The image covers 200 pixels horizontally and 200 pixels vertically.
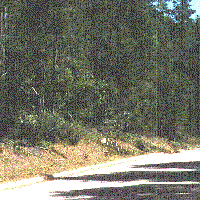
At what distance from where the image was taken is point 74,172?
18.6 m

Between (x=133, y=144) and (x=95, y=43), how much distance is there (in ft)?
24.3

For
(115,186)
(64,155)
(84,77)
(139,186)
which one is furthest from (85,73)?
(139,186)

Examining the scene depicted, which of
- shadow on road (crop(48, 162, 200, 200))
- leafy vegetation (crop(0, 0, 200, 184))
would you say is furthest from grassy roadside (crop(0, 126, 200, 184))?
shadow on road (crop(48, 162, 200, 200))

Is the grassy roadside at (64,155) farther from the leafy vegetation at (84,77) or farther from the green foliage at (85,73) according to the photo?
the green foliage at (85,73)

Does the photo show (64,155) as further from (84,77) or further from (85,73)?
(85,73)

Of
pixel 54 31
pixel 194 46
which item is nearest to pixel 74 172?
pixel 54 31

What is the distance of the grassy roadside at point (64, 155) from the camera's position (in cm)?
1815

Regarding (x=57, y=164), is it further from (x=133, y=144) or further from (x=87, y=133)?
(x=133, y=144)

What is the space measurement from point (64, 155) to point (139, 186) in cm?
940

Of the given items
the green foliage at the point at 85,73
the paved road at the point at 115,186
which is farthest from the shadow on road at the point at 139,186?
the green foliage at the point at 85,73

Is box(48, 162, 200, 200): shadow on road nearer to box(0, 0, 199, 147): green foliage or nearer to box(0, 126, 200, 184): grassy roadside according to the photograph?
box(0, 126, 200, 184): grassy roadside

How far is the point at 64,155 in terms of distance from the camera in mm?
23328

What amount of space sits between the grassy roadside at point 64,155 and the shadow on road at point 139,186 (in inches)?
88.9

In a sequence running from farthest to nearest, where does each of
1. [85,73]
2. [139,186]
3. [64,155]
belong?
[85,73], [64,155], [139,186]
